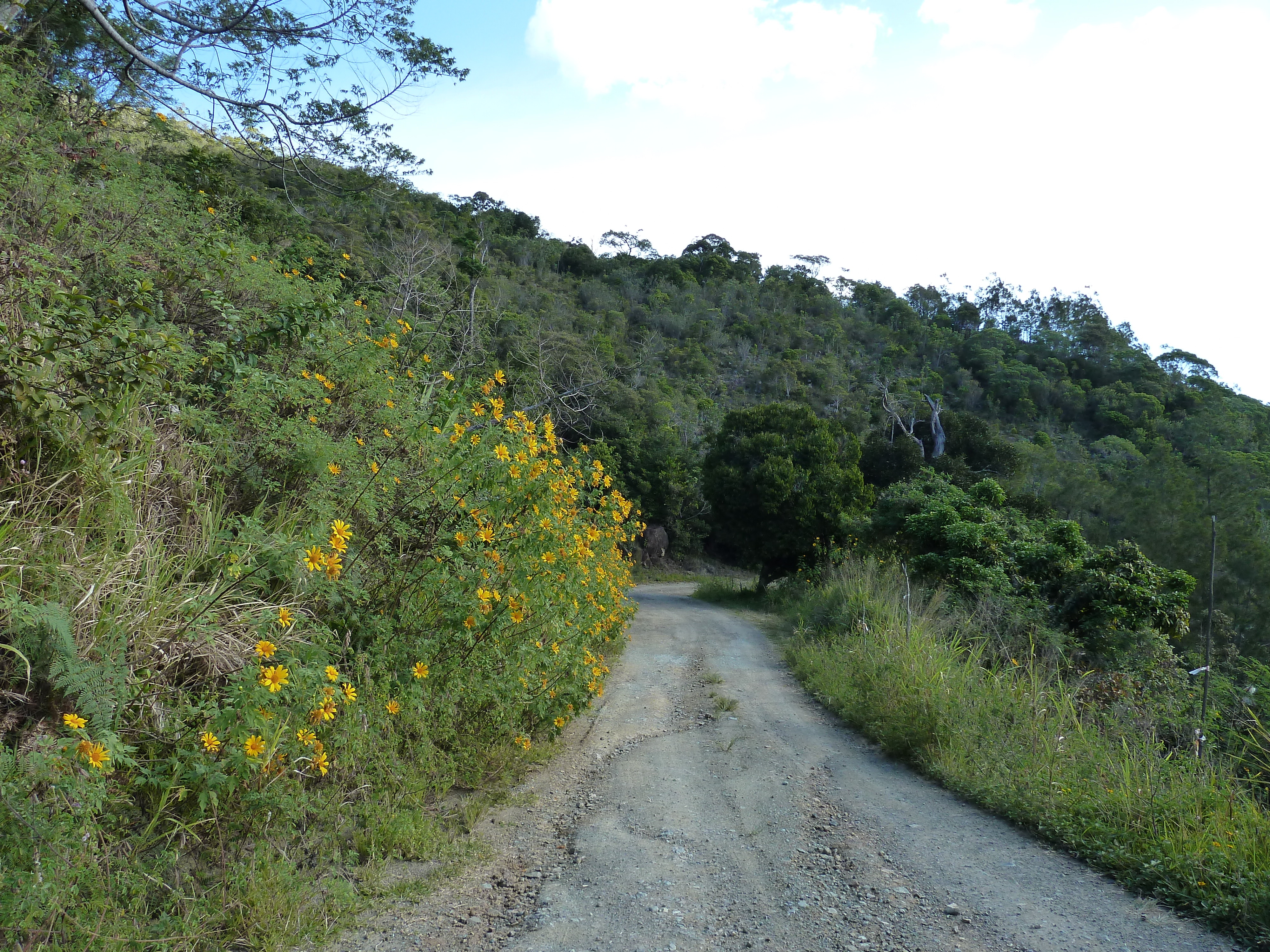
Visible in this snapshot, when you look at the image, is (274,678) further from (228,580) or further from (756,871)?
(756,871)

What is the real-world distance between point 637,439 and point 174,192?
2323 cm

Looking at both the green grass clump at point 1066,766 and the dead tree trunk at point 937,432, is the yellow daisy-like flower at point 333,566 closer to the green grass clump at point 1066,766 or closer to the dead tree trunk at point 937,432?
the green grass clump at point 1066,766

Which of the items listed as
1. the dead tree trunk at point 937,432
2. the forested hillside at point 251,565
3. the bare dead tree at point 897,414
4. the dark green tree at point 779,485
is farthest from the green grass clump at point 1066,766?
the bare dead tree at point 897,414

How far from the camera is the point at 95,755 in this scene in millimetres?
2328

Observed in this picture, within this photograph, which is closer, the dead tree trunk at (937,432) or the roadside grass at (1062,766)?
the roadside grass at (1062,766)

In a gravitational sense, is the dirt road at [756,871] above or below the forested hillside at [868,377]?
below

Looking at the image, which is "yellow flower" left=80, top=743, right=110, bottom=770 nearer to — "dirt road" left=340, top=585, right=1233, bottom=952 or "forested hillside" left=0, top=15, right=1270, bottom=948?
"forested hillside" left=0, top=15, right=1270, bottom=948

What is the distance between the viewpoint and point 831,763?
5574mm

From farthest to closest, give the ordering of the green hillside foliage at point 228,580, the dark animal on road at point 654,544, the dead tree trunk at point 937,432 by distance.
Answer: the dead tree trunk at point 937,432 < the dark animal on road at point 654,544 < the green hillside foliage at point 228,580

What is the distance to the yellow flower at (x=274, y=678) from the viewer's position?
2.73 m

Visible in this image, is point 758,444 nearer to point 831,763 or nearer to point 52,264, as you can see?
point 831,763

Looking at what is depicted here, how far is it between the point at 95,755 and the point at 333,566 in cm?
106

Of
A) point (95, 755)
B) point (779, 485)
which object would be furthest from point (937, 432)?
point (95, 755)

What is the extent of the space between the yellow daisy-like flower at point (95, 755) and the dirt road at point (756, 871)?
44.2 inches
